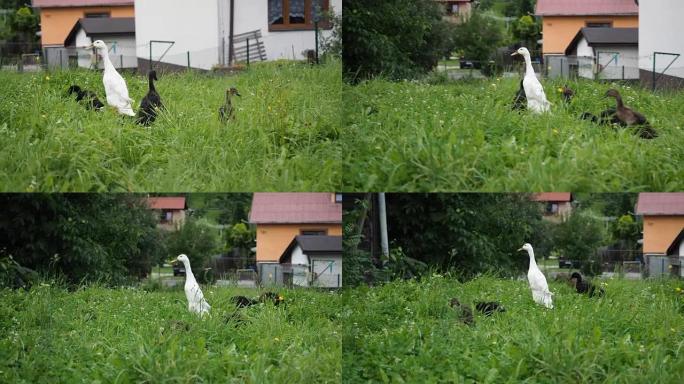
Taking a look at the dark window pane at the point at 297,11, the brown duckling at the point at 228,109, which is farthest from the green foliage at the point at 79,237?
the dark window pane at the point at 297,11

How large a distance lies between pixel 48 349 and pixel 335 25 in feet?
7.85

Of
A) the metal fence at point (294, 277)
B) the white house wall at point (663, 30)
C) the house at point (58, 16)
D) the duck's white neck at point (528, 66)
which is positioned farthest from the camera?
the metal fence at point (294, 277)

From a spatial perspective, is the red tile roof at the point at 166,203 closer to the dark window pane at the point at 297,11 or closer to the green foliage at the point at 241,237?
the green foliage at the point at 241,237

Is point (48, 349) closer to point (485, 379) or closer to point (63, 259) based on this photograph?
point (63, 259)

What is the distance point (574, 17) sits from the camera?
6.02 meters

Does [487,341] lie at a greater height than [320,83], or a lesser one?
lesser

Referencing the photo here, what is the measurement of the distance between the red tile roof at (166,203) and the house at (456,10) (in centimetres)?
182

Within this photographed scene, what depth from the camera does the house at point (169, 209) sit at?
607 cm

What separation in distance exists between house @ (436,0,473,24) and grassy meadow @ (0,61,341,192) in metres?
0.80

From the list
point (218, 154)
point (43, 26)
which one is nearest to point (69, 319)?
point (218, 154)

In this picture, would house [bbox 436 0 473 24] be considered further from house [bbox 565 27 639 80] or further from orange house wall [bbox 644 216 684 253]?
orange house wall [bbox 644 216 684 253]

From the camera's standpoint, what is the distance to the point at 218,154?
5816mm

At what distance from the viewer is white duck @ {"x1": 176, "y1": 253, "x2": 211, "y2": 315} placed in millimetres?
6061

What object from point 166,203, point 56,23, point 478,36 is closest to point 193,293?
point 166,203
